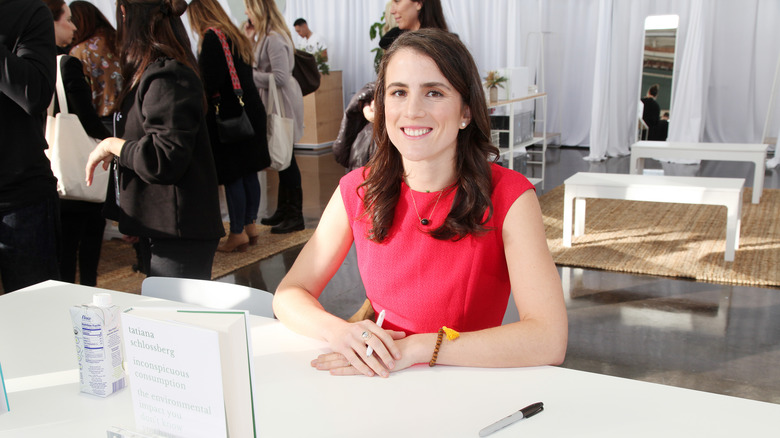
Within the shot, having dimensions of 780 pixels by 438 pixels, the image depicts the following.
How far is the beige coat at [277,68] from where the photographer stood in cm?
463

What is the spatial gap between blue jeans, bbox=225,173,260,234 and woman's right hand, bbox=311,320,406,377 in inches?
128

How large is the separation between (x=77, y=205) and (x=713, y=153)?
4.99 meters

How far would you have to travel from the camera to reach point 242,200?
14.5 feet

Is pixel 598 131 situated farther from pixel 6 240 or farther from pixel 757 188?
pixel 6 240

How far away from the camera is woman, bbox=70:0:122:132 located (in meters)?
3.33

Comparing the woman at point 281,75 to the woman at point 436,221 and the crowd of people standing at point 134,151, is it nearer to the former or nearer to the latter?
the crowd of people standing at point 134,151

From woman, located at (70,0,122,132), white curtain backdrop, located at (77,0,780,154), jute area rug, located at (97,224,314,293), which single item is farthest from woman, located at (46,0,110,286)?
white curtain backdrop, located at (77,0,780,154)


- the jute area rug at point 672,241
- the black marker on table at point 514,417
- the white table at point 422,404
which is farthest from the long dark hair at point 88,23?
the black marker on table at point 514,417

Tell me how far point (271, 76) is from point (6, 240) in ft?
8.84

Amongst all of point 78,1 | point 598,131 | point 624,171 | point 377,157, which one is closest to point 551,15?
point 598,131

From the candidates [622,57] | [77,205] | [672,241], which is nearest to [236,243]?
[77,205]

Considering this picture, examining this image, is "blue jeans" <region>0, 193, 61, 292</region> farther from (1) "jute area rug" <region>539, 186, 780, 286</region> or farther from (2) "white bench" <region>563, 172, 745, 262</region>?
(2) "white bench" <region>563, 172, 745, 262</region>

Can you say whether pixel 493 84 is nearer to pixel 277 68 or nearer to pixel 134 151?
pixel 277 68

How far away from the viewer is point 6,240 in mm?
2143
